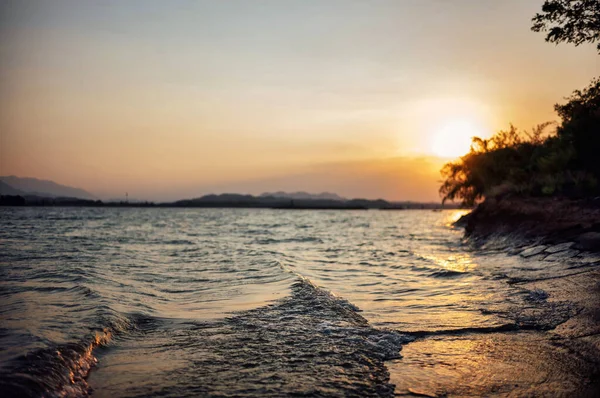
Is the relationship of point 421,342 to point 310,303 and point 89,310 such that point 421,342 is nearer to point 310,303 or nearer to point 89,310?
point 310,303

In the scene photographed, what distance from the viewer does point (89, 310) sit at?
7449 mm

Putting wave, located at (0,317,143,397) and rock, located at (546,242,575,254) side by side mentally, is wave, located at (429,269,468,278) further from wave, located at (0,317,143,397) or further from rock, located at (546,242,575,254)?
wave, located at (0,317,143,397)

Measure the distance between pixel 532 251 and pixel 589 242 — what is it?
2189mm

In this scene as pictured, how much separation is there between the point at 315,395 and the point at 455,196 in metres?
44.4

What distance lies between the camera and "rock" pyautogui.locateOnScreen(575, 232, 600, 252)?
422 inches

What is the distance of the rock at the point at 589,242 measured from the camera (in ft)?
35.2

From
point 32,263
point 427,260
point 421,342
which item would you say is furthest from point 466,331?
point 32,263

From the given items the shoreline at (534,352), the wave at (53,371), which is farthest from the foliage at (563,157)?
the wave at (53,371)

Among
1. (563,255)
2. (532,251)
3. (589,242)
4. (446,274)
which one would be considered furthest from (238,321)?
(532,251)

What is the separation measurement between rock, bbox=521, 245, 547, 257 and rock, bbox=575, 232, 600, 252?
4.01 ft

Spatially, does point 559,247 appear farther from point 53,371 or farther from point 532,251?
point 53,371

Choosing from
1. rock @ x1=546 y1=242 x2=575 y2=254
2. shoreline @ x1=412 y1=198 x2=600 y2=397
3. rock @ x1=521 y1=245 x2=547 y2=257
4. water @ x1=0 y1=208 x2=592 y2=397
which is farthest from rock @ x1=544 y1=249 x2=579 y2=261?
rock @ x1=521 y1=245 x2=547 y2=257

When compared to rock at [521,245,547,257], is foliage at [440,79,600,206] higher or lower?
higher

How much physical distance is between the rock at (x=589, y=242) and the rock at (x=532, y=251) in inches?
48.1
